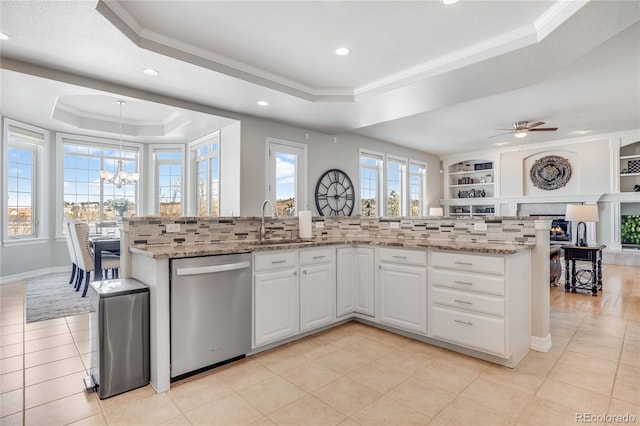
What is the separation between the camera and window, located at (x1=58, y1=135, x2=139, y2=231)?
653cm

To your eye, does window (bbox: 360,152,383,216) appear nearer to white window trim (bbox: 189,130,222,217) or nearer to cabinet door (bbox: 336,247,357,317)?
white window trim (bbox: 189,130,222,217)

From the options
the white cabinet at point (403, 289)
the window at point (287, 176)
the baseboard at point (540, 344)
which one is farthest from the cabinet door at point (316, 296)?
the window at point (287, 176)

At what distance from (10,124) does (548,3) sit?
7.49 m

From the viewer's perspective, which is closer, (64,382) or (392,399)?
(392,399)

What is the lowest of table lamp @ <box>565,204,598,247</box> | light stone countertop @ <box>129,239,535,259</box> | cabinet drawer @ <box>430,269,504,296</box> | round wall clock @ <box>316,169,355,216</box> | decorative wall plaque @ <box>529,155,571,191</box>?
cabinet drawer @ <box>430,269,504,296</box>

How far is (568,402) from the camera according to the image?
2074 mm

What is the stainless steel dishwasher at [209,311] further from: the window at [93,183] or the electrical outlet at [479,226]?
the window at [93,183]

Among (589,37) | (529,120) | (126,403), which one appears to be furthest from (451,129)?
(126,403)

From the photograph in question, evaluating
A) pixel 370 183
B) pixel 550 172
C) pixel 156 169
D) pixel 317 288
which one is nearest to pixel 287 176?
pixel 370 183

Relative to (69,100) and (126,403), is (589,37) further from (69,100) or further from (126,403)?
(69,100)

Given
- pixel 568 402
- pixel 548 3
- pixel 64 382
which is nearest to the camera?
pixel 568 402

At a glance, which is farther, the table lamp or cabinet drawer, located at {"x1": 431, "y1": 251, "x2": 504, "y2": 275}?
the table lamp

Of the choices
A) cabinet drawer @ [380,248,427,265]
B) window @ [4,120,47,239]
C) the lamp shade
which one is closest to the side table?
the lamp shade

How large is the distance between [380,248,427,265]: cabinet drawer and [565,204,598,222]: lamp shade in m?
3.73
